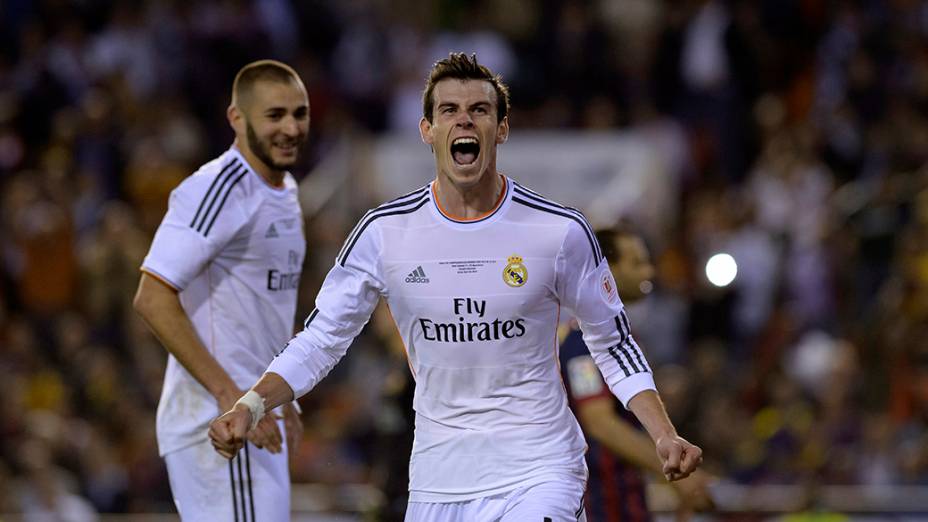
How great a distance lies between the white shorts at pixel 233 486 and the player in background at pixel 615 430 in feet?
4.51

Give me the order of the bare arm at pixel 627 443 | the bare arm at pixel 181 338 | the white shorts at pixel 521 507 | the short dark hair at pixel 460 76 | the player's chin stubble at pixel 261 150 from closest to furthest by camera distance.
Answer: the white shorts at pixel 521 507 → the short dark hair at pixel 460 76 → the bare arm at pixel 181 338 → the bare arm at pixel 627 443 → the player's chin stubble at pixel 261 150

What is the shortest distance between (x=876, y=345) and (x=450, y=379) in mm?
8266

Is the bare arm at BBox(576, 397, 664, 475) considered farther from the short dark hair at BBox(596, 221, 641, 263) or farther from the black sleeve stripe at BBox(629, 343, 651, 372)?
the black sleeve stripe at BBox(629, 343, 651, 372)

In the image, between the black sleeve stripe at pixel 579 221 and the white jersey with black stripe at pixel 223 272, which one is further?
the white jersey with black stripe at pixel 223 272

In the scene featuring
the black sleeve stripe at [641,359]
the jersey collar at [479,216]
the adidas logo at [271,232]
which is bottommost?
the black sleeve stripe at [641,359]

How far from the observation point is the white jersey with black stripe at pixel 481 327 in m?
5.65

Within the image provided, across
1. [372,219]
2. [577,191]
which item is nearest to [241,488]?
[372,219]

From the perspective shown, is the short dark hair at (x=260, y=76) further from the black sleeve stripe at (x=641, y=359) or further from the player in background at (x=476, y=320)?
the black sleeve stripe at (x=641, y=359)

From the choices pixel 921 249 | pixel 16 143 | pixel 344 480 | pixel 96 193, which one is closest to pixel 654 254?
pixel 921 249

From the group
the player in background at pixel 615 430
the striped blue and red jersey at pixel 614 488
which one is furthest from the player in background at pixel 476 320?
the striped blue and red jersey at pixel 614 488

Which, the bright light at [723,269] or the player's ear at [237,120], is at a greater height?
the player's ear at [237,120]

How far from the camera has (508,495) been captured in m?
5.59

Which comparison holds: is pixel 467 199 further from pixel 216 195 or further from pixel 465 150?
pixel 216 195

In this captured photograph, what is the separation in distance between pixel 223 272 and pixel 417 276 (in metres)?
1.28
